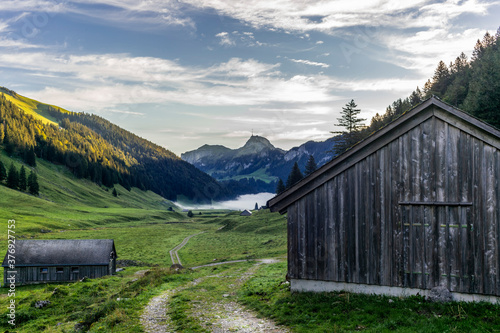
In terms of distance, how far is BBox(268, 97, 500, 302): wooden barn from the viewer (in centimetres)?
1245

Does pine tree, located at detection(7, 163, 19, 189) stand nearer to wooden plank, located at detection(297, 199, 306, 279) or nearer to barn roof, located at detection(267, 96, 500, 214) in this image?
barn roof, located at detection(267, 96, 500, 214)

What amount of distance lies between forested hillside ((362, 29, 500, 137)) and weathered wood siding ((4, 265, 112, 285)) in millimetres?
47286

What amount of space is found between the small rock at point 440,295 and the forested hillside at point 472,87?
28.5 feet

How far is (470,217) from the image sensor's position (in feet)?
41.3

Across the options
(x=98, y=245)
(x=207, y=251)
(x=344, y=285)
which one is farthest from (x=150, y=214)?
(x=344, y=285)

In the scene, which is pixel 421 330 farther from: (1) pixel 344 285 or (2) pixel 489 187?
(2) pixel 489 187

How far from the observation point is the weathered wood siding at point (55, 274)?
149 feet

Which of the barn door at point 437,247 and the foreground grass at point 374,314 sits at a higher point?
the barn door at point 437,247

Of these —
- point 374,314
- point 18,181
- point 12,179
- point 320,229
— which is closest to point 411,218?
point 320,229

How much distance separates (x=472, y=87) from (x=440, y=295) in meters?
76.6

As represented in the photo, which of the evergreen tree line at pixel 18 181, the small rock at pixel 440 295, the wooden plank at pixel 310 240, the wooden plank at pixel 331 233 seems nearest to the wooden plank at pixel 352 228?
the wooden plank at pixel 331 233

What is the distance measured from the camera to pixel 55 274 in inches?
1813

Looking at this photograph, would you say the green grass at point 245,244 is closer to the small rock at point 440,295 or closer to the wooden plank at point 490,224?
the small rock at point 440,295

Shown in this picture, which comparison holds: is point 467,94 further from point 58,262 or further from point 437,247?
point 58,262
